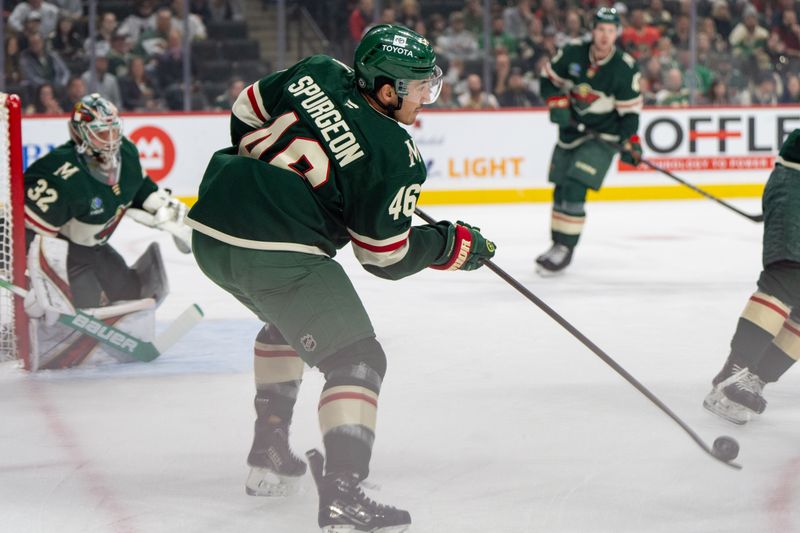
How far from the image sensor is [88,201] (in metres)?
3.98

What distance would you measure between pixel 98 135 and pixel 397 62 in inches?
74.5

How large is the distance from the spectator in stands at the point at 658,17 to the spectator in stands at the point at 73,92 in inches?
187

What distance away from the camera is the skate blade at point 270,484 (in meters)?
2.63

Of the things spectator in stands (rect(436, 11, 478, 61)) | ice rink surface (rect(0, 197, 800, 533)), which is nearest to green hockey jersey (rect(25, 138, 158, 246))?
ice rink surface (rect(0, 197, 800, 533))

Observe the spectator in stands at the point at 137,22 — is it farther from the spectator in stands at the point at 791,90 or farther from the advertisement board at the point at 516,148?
the spectator in stands at the point at 791,90

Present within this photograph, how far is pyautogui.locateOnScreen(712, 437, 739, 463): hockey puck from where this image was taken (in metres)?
2.84

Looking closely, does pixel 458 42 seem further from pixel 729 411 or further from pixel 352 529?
pixel 352 529

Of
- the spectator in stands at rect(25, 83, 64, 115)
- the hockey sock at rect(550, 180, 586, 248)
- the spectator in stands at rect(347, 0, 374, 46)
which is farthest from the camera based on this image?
the spectator in stands at rect(347, 0, 374, 46)

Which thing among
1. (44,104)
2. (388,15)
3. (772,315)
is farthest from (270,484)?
(388,15)

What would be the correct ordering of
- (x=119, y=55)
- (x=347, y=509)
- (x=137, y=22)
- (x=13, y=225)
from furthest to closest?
(x=137, y=22) → (x=119, y=55) → (x=13, y=225) → (x=347, y=509)

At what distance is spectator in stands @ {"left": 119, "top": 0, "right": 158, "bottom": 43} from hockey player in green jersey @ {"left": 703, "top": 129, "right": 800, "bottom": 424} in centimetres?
663

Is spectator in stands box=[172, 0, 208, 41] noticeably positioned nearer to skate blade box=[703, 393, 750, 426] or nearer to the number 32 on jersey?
skate blade box=[703, 393, 750, 426]

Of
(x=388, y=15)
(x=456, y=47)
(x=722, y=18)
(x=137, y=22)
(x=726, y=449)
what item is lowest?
(x=726, y=449)

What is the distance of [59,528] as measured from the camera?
2.44 m
